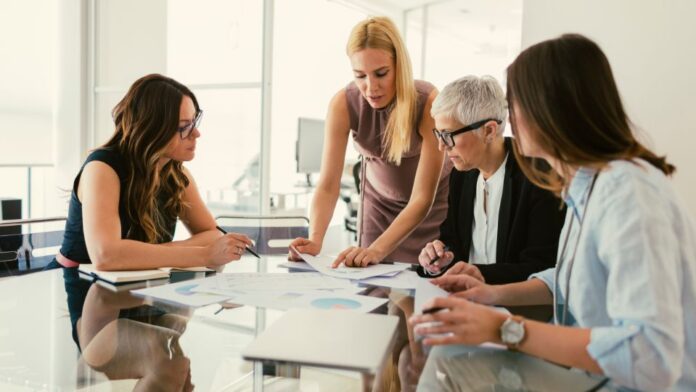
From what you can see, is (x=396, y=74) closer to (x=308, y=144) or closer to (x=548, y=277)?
(x=548, y=277)

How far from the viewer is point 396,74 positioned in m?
1.97

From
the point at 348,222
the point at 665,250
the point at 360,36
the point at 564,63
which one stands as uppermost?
the point at 360,36

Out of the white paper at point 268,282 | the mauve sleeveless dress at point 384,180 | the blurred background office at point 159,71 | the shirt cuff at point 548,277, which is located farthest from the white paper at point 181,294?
the blurred background office at point 159,71

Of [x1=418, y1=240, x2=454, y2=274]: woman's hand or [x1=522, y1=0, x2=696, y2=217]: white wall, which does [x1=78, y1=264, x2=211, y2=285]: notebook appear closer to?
[x1=418, y1=240, x2=454, y2=274]: woman's hand

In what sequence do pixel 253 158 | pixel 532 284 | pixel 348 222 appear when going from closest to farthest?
pixel 532 284 → pixel 253 158 → pixel 348 222

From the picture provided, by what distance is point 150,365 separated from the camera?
0.92 m

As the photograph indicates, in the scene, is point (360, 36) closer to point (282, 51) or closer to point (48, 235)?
point (48, 235)

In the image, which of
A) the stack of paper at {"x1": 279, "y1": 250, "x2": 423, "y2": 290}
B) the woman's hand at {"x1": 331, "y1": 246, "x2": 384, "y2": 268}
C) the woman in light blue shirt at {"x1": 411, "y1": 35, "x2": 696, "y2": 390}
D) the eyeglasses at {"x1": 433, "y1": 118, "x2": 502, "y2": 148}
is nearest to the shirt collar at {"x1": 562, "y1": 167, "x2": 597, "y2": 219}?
the woman in light blue shirt at {"x1": 411, "y1": 35, "x2": 696, "y2": 390}

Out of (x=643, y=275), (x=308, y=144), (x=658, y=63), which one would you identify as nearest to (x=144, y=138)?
(x=643, y=275)

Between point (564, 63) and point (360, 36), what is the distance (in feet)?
3.62

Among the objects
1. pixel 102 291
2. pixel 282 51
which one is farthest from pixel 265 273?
pixel 282 51

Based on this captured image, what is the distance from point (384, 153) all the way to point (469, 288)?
0.92m

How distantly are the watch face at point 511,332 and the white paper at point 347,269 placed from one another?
694 millimetres

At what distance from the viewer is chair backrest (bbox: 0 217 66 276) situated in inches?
76.8
